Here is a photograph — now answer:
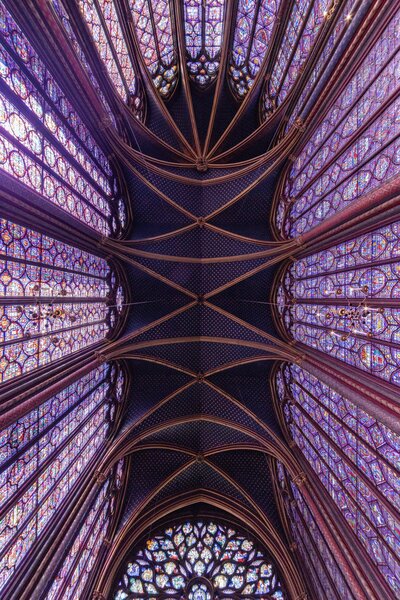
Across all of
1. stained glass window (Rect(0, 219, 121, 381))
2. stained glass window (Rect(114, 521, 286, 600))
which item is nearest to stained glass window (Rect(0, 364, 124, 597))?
stained glass window (Rect(0, 219, 121, 381))

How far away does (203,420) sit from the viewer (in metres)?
15.2

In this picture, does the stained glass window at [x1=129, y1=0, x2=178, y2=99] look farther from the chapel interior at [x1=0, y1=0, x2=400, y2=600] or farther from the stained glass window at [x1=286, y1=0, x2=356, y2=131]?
the stained glass window at [x1=286, y1=0, x2=356, y2=131]

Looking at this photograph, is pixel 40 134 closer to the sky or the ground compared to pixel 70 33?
closer to the ground

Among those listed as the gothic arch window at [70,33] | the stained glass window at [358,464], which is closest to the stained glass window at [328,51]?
the gothic arch window at [70,33]

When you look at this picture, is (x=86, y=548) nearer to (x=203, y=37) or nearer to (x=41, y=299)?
(x=41, y=299)

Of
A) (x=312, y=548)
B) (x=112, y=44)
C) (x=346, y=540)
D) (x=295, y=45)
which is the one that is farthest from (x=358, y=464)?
(x=112, y=44)

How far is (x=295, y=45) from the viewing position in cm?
1129

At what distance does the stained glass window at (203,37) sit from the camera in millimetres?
12984

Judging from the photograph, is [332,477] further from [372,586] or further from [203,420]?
[203,420]

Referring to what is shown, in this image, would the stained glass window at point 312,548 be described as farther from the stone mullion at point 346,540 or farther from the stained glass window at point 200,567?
the stained glass window at point 200,567

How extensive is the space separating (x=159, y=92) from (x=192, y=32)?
2283 mm

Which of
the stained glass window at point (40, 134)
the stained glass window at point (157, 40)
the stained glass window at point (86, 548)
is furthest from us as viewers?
the stained glass window at point (157, 40)

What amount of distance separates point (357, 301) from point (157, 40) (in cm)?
1140

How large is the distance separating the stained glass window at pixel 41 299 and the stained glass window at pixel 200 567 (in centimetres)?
830
